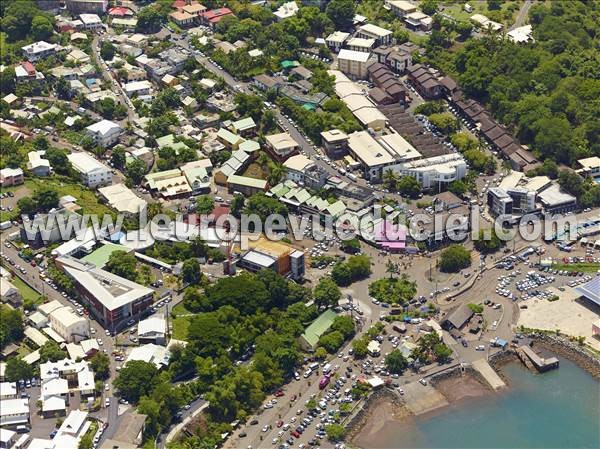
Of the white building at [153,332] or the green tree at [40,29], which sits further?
the green tree at [40,29]

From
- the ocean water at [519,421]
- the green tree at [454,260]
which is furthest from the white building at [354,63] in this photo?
the ocean water at [519,421]

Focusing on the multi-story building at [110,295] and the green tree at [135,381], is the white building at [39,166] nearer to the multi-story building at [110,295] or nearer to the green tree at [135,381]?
the multi-story building at [110,295]

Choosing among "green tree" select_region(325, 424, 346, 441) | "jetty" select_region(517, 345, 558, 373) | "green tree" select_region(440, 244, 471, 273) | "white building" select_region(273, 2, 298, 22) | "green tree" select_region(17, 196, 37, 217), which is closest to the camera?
"green tree" select_region(325, 424, 346, 441)

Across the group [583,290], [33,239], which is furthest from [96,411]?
[583,290]

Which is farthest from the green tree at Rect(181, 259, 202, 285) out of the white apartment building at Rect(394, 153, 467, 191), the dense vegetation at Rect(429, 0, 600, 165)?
the dense vegetation at Rect(429, 0, 600, 165)

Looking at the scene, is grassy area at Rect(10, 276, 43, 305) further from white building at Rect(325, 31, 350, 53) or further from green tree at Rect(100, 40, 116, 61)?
white building at Rect(325, 31, 350, 53)
